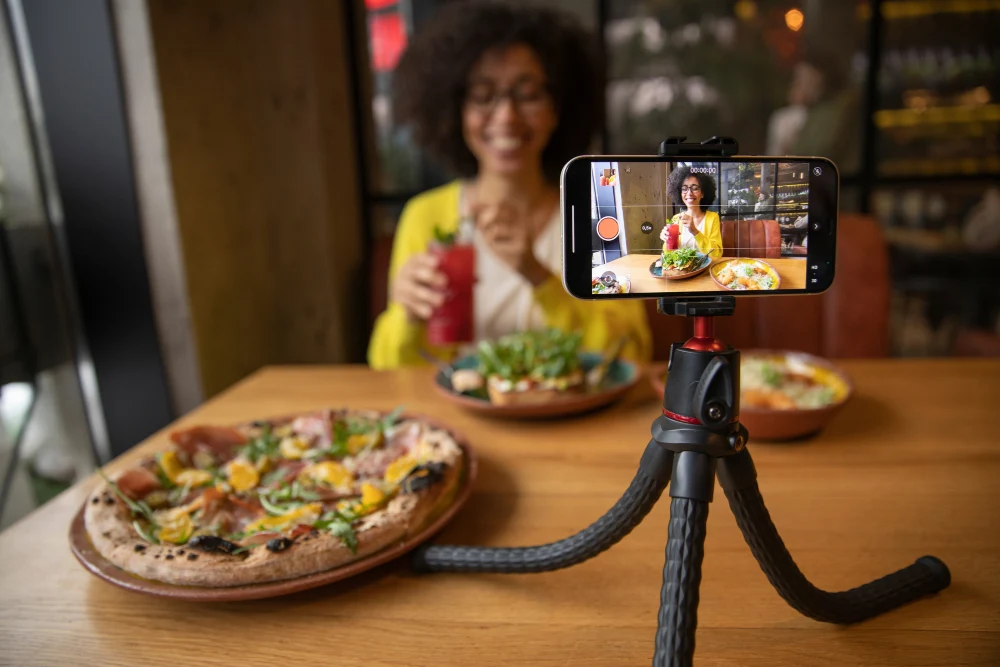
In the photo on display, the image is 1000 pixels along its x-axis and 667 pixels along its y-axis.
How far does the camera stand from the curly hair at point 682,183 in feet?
1.58

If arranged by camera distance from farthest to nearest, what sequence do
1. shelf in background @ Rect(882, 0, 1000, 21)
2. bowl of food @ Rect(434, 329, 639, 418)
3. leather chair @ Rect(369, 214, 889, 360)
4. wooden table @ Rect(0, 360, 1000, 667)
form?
shelf in background @ Rect(882, 0, 1000, 21) → leather chair @ Rect(369, 214, 889, 360) → bowl of food @ Rect(434, 329, 639, 418) → wooden table @ Rect(0, 360, 1000, 667)

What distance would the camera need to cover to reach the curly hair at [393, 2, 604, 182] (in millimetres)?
1901

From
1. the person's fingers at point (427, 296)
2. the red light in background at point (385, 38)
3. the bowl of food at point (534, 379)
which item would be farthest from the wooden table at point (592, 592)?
the red light in background at point (385, 38)

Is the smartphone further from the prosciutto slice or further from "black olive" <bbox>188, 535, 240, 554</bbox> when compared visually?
the prosciutto slice

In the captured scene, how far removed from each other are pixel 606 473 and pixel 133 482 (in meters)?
0.66

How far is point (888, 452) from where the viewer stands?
100cm

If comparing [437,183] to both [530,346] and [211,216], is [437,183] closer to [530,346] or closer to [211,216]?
[211,216]

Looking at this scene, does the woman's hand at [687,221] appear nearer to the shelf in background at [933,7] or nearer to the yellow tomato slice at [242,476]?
the yellow tomato slice at [242,476]

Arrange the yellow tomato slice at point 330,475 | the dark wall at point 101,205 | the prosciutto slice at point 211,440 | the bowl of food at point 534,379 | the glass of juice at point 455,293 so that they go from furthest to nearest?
1. the dark wall at point 101,205
2. the glass of juice at point 455,293
3. the bowl of food at point 534,379
4. the prosciutto slice at point 211,440
5. the yellow tomato slice at point 330,475

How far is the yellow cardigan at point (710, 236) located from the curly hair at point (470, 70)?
157 centimetres

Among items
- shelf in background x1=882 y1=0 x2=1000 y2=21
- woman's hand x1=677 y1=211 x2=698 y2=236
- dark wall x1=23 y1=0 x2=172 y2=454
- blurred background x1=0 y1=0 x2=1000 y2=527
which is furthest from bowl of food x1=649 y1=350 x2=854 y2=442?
shelf in background x1=882 y1=0 x2=1000 y2=21

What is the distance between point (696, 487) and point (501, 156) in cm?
150

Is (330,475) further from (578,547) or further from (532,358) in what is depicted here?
(532,358)

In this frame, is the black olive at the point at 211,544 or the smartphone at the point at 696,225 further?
the black olive at the point at 211,544
